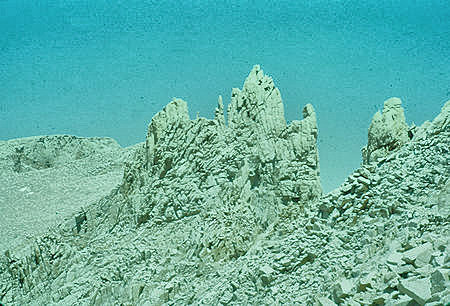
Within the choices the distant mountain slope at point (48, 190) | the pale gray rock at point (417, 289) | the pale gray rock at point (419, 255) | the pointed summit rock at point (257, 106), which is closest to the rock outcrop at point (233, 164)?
the pointed summit rock at point (257, 106)

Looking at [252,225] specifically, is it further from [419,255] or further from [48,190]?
[48,190]

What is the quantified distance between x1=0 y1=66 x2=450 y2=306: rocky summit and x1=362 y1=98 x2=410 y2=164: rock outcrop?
10 cm

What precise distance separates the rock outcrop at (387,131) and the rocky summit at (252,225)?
0.32ft

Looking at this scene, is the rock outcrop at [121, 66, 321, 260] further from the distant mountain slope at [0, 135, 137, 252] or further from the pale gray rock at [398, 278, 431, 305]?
the pale gray rock at [398, 278, 431, 305]

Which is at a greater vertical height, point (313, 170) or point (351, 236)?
point (313, 170)

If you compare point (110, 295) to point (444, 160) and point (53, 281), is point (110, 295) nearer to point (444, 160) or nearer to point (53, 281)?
point (53, 281)

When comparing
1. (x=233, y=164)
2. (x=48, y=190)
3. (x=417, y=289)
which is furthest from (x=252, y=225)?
(x=48, y=190)

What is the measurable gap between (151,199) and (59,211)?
61.1 feet

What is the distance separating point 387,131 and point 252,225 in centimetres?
1593

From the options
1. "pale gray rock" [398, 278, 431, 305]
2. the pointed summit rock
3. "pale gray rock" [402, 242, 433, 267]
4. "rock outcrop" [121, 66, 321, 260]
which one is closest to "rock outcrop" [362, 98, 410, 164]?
"rock outcrop" [121, 66, 321, 260]

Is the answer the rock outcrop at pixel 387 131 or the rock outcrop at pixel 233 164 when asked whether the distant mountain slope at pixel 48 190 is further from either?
the rock outcrop at pixel 387 131

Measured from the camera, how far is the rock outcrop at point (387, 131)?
3160cm

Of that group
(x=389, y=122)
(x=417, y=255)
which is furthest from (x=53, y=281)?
(x=389, y=122)

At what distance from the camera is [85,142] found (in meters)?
97.1
